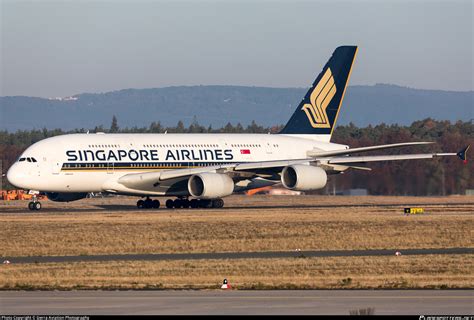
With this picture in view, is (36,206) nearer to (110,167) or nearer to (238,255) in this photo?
(110,167)

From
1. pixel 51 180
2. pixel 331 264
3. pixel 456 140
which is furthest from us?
pixel 456 140

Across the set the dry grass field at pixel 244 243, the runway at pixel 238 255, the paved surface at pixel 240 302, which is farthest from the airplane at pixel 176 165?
the paved surface at pixel 240 302

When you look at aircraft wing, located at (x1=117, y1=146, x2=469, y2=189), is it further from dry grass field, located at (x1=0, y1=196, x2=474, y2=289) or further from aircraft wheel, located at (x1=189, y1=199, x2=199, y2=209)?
dry grass field, located at (x1=0, y1=196, x2=474, y2=289)

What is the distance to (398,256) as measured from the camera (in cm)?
3634

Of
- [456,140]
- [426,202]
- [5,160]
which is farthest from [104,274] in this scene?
[5,160]

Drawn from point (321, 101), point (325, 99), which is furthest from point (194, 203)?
point (325, 99)

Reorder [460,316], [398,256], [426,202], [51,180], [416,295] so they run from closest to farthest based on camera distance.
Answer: [460,316]
[416,295]
[398,256]
[51,180]
[426,202]

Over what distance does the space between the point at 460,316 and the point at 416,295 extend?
4410 millimetres

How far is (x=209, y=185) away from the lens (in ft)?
215

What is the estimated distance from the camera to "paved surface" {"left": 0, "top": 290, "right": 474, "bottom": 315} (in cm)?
2236

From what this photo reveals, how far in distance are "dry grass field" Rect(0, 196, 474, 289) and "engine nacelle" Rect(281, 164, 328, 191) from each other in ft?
9.13

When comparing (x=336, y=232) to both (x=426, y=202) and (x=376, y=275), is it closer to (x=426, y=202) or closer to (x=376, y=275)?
(x=376, y=275)

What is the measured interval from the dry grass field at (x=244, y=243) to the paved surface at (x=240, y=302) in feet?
5.79

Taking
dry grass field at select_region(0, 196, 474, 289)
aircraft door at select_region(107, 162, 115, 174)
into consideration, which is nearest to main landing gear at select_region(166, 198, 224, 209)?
dry grass field at select_region(0, 196, 474, 289)
